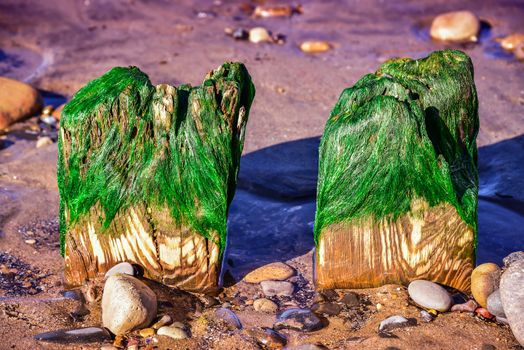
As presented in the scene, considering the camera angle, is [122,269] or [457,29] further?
[457,29]

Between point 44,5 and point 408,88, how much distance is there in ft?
23.4

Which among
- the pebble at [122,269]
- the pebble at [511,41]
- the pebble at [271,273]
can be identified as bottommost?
the pebble at [271,273]

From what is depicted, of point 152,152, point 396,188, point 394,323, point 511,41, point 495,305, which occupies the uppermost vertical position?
point 511,41

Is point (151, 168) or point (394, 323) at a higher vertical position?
point (151, 168)

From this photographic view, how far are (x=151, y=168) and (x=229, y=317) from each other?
938 millimetres

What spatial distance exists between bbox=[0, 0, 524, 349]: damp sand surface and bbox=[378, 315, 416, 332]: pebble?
5 centimetres

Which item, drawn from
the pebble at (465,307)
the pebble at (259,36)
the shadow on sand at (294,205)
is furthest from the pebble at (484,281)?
the pebble at (259,36)

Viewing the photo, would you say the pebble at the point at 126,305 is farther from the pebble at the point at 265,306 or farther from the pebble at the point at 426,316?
the pebble at the point at 426,316

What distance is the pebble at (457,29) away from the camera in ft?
31.9

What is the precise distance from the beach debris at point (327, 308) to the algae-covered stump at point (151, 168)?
2.09 ft

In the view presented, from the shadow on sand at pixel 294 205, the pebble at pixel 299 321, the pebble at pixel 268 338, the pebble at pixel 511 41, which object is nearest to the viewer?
the pebble at pixel 268 338

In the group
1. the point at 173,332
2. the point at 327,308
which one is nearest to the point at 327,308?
the point at 327,308

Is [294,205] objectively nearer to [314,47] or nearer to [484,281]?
[484,281]

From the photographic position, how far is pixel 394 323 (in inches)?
170
